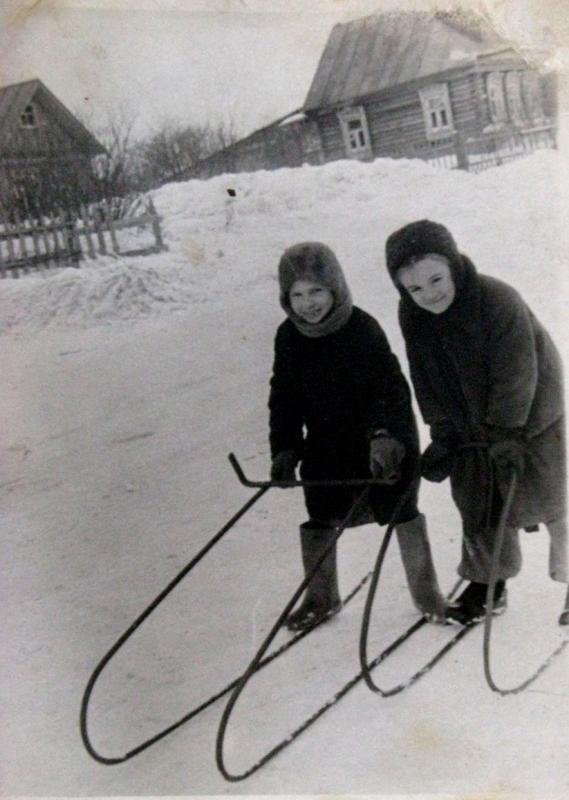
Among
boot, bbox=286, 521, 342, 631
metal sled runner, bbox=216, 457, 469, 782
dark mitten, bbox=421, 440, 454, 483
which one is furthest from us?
boot, bbox=286, 521, 342, 631

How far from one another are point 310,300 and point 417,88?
49cm

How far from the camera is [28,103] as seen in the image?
146 centimetres

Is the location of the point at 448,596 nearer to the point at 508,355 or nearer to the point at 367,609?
the point at 367,609

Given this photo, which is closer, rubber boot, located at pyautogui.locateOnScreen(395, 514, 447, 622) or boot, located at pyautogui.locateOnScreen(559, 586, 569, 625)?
boot, located at pyautogui.locateOnScreen(559, 586, 569, 625)

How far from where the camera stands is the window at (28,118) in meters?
1.46

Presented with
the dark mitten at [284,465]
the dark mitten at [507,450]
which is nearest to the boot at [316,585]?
the dark mitten at [284,465]

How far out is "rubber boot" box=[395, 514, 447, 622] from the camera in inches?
59.1

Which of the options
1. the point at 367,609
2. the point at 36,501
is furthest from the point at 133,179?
the point at 367,609

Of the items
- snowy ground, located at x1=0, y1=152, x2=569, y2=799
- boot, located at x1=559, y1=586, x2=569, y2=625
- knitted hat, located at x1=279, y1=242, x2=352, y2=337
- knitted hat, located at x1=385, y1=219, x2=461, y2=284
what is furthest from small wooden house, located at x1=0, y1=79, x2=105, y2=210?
boot, located at x1=559, y1=586, x2=569, y2=625

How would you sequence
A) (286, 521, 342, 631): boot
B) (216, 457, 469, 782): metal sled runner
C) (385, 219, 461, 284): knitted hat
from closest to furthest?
(216, 457, 469, 782): metal sled runner
(385, 219, 461, 284): knitted hat
(286, 521, 342, 631): boot

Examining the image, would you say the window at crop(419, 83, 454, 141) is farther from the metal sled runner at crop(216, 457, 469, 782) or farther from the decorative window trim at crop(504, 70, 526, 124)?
the metal sled runner at crop(216, 457, 469, 782)

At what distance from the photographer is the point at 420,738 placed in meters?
1.26

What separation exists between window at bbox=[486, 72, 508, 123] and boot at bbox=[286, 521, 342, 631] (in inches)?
32.6

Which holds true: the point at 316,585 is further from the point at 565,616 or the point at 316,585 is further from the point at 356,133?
the point at 356,133
